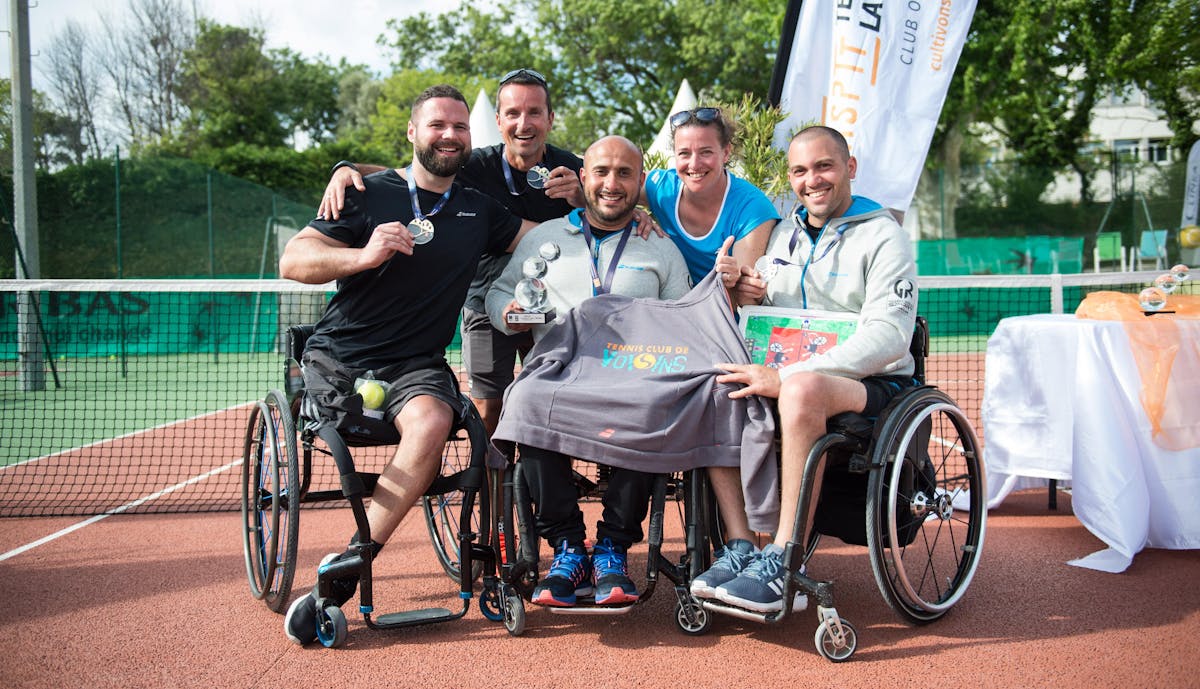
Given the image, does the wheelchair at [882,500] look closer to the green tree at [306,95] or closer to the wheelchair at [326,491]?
the wheelchair at [326,491]

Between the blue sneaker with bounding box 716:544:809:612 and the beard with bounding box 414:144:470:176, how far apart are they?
2.00 m

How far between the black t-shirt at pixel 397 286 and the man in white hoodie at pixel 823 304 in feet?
3.67

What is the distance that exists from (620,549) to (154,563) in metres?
2.48

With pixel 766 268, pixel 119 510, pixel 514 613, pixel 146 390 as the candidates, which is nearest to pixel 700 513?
pixel 514 613

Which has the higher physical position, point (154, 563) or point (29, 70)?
point (29, 70)

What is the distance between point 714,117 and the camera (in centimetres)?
394

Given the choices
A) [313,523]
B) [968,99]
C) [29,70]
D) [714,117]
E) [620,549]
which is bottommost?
[313,523]

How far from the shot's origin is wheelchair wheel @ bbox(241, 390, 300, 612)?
3.29m

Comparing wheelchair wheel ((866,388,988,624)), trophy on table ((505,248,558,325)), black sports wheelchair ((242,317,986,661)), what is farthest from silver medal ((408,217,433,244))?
wheelchair wheel ((866,388,988,624))

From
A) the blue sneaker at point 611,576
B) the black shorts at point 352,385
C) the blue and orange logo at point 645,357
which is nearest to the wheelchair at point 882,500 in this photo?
the blue sneaker at point 611,576

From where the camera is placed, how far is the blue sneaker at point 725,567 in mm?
3107

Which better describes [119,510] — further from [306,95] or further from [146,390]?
[306,95]

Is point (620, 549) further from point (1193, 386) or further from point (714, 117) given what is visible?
point (1193, 386)

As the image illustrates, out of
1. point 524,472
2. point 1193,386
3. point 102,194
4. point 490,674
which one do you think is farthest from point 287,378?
point 102,194
